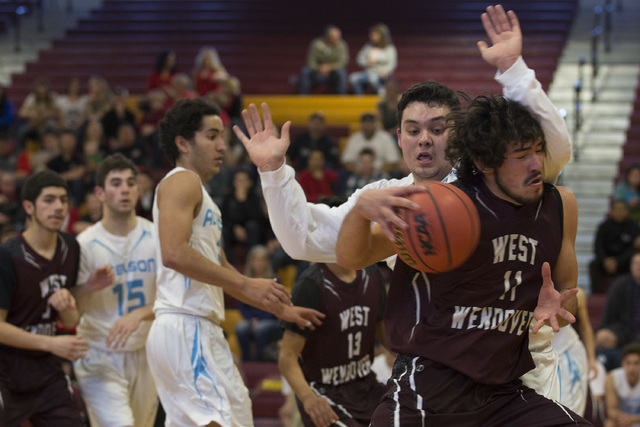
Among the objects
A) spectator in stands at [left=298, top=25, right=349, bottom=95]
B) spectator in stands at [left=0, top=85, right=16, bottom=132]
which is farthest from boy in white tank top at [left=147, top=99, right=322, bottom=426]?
spectator in stands at [left=0, top=85, right=16, bottom=132]

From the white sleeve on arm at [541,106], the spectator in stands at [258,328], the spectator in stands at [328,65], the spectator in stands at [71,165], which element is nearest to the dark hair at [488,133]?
the white sleeve on arm at [541,106]

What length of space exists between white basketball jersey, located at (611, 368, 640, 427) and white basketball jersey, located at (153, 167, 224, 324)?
458 centimetres

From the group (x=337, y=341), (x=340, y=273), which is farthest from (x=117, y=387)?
(x=340, y=273)

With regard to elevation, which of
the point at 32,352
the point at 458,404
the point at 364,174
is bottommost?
the point at 32,352

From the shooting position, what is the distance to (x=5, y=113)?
14719 mm

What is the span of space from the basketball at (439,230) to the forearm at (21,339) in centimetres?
301

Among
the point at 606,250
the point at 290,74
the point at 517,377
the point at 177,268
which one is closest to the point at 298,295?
the point at 177,268

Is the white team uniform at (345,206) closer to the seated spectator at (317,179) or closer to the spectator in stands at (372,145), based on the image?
the seated spectator at (317,179)

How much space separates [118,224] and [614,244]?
261 inches

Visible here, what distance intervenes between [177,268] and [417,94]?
1651 millimetres

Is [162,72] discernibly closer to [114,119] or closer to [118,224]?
[114,119]

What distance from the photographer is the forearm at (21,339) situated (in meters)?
5.35

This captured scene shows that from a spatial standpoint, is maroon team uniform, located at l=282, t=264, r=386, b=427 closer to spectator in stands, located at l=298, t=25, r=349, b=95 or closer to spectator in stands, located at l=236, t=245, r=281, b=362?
spectator in stands, located at l=236, t=245, r=281, b=362

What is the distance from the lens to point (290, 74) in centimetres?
1602
